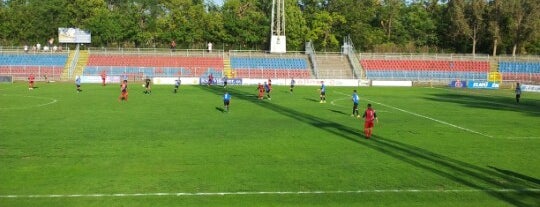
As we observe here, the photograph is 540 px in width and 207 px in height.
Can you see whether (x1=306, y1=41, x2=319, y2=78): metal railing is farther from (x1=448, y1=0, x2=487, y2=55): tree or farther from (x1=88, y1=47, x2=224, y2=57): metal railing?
(x1=448, y1=0, x2=487, y2=55): tree

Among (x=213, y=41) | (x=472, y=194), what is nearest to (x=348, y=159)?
(x=472, y=194)

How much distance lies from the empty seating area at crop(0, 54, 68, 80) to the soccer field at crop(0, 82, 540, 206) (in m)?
38.3

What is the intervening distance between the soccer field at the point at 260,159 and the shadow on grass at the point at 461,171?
1.5 inches

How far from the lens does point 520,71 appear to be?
234ft

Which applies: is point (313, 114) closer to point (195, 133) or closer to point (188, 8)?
point (195, 133)

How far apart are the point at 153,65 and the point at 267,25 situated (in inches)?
937

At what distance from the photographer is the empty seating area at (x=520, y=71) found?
228 feet

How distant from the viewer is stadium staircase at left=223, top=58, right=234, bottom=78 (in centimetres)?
6556

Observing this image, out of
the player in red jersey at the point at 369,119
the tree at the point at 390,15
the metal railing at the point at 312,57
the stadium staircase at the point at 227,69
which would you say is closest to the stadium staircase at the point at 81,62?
the stadium staircase at the point at 227,69

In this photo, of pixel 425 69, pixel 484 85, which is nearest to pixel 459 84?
pixel 484 85

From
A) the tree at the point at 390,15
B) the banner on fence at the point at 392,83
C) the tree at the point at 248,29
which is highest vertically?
the tree at the point at 390,15

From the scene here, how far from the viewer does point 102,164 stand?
14.7m

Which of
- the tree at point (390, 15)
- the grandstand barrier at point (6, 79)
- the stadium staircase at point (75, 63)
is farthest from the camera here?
the tree at point (390, 15)

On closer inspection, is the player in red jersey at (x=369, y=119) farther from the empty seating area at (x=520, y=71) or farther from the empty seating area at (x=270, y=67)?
the empty seating area at (x=520, y=71)
